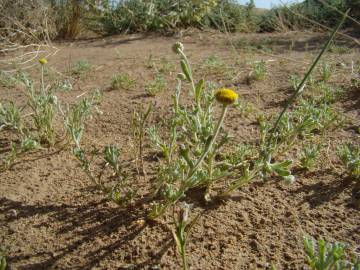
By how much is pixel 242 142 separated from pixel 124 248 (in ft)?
3.59

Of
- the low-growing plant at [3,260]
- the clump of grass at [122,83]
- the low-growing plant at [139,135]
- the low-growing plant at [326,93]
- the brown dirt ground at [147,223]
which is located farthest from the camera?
the clump of grass at [122,83]

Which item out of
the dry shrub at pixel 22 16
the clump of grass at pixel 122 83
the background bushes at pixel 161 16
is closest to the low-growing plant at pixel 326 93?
the clump of grass at pixel 122 83

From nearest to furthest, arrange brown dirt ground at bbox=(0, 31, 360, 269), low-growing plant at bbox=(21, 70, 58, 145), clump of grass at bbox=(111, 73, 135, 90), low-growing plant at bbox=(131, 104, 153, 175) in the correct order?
brown dirt ground at bbox=(0, 31, 360, 269) → low-growing plant at bbox=(131, 104, 153, 175) → low-growing plant at bbox=(21, 70, 58, 145) → clump of grass at bbox=(111, 73, 135, 90)

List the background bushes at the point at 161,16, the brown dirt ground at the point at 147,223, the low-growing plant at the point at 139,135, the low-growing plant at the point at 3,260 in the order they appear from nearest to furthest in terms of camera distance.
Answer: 1. the low-growing plant at the point at 3,260
2. the brown dirt ground at the point at 147,223
3. the low-growing plant at the point at 139,135
4. the background bushes at the point at 161,16

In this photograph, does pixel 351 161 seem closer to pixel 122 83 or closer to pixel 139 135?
pixel 139 135

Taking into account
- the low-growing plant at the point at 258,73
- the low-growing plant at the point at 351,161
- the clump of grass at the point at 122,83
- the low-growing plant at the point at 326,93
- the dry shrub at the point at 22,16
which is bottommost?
the low-growing plant at the point at 351,161

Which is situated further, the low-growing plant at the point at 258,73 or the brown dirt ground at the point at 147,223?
the low-growing plant at the point at 258,73

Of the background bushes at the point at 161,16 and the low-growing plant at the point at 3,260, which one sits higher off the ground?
the background bushes at the point at 161,16

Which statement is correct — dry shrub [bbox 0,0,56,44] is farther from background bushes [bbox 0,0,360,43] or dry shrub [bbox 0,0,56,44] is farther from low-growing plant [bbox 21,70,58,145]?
low-growing plant [bbox 21,70,58,145]

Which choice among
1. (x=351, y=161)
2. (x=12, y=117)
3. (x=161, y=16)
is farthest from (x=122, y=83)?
(x=161, y=16)

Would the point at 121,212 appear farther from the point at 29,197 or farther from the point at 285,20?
the point at 285,20

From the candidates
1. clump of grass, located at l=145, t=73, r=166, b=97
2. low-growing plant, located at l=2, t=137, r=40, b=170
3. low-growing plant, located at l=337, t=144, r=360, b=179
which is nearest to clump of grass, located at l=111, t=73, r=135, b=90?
clump of grass, located at l=145, t=73, r=166, b=97

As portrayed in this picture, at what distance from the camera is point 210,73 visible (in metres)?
3.82

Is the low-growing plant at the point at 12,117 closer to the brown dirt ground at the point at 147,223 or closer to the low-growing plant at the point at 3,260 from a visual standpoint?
the brown dirt ground at the point at 147,223
